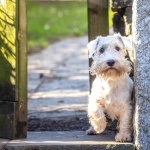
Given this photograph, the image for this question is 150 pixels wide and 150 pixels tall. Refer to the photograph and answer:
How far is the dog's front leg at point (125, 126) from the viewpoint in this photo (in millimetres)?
6559

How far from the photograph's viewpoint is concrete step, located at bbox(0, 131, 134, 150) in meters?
6.43

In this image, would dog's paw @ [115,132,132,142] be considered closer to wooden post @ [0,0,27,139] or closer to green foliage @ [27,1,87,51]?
wooden post @ [0,0,27,139]

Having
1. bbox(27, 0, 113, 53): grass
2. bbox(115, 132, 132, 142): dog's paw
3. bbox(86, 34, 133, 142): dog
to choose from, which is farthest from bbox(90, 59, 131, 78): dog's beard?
bbox(27, 0, 113, 53): grass

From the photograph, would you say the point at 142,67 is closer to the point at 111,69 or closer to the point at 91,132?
the point at 111,69

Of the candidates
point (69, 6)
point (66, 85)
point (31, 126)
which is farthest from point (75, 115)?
point (69, 6)

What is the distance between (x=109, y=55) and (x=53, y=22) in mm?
21721

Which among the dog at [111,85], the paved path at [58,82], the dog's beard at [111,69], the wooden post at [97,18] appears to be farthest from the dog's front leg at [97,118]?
the paved path at [58,82]

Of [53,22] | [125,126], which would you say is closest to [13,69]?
[125,126]

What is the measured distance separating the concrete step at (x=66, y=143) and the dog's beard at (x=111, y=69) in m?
0.61

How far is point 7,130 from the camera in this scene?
6797mm

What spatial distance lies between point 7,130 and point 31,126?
3.81ft

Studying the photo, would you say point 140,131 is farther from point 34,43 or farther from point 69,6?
point 69,6

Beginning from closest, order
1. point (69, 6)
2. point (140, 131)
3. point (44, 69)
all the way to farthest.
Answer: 1. point (140, 131)
2. point (44, 69)
3. point (69, 6)

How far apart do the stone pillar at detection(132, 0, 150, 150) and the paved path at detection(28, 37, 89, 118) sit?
7.65 feet
